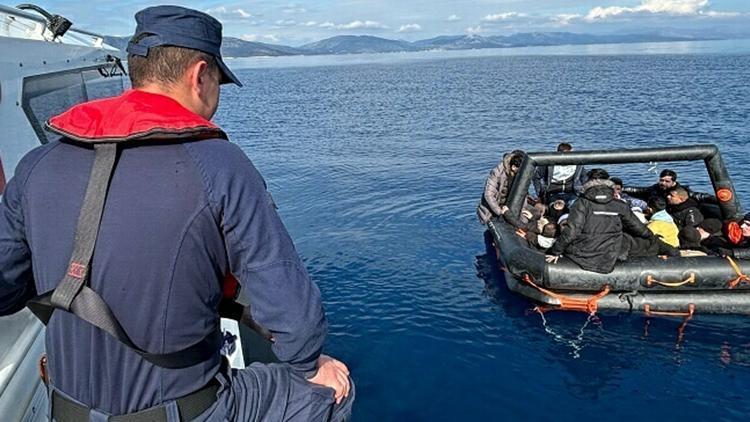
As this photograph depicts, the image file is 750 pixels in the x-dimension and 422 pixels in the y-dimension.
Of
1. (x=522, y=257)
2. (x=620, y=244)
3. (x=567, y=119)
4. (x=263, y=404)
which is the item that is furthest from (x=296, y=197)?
(x=567, y=119)

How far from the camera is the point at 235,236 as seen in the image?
5.64 ft

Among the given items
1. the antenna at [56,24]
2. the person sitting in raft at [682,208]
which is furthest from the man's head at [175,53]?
the person sitting in raft at [682,208]

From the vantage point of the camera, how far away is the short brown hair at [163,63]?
5.88 feet

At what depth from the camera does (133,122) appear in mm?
1689

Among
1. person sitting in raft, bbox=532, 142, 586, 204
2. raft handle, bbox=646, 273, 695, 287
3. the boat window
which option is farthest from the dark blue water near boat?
the boat window

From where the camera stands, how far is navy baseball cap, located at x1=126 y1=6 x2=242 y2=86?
178 centimetres

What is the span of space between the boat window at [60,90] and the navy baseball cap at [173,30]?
2.51m

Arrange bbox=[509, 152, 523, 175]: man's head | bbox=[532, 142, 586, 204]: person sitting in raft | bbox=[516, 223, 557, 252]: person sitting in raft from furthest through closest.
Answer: bbox=[532, 142, 586, 204]: person sitting in raft < bbox=[509, 152, 523, 175]: man's head < bbox=[516, 223, 557, 252]: person sitting in raft

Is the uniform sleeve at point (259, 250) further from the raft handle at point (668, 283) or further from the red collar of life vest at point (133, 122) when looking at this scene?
the raft handle at point (668, 283)

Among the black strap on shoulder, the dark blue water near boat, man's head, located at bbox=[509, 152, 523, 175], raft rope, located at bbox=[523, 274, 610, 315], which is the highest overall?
the black strap on shoulder

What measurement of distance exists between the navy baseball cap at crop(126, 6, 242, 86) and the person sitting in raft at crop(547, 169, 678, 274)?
20.3 ft

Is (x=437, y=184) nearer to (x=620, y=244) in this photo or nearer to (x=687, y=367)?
(x=620, y=244)

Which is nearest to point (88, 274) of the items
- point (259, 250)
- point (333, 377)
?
point (259, 250)

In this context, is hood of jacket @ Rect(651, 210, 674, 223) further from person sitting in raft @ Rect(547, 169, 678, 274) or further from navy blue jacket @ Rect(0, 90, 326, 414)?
navy blue jacket @ Rect(0, 90, 326, 414)
